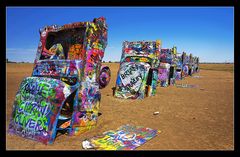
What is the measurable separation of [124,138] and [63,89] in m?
2.23

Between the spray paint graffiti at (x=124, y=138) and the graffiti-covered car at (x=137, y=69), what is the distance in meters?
5.38

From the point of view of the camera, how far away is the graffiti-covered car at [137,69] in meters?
11.8

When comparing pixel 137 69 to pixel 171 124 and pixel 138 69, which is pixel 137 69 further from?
pixel 171 124

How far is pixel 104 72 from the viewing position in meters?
7.54

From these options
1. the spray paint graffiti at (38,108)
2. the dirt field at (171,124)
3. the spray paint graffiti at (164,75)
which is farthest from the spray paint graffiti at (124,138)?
the spray paint graffiti at (164,75)

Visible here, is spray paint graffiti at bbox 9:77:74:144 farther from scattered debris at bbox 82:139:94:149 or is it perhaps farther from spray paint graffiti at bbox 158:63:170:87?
spray paint graffiti at bbox 158:63:170:87

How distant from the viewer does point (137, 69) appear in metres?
12.0

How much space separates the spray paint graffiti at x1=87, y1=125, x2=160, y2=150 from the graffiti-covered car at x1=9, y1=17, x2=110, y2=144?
2.91 ft

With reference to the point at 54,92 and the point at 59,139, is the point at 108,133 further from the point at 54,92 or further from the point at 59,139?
the point at 54,92

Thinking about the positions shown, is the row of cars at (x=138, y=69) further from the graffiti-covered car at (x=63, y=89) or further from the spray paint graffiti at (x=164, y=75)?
the spray paint graffiti at (x=164, y=75)

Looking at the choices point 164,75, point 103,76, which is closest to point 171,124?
point 103,76

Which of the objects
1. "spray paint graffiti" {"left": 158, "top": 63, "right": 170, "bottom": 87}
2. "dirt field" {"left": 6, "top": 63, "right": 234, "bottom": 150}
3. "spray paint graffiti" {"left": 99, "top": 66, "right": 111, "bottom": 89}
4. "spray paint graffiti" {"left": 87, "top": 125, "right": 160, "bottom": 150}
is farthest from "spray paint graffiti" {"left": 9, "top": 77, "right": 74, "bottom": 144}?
"spray paint graffiti" {"left": 158, "top": 63, "right": 170, "bottom": 87}

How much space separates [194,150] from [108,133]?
246 centimetres
